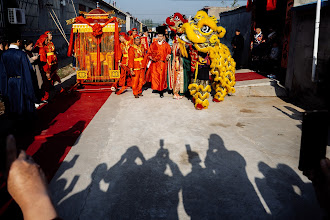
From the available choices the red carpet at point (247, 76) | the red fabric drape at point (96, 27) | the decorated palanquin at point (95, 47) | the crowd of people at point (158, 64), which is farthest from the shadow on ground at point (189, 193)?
the red carpet at point (247, 76)

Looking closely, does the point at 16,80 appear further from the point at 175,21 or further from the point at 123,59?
the point at 175,21

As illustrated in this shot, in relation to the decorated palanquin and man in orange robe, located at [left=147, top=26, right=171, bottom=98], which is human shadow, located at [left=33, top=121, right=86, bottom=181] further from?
the decorated palanquin

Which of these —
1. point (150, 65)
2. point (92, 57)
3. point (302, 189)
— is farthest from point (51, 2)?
point (302, 189)

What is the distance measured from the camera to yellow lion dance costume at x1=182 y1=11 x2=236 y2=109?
6.35 metres

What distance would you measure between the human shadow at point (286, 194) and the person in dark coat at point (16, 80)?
424cm

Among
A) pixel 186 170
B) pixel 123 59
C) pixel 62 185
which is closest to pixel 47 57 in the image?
pixel 123 59

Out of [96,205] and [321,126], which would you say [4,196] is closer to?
[96,205]

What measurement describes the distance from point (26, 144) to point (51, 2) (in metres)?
13.3

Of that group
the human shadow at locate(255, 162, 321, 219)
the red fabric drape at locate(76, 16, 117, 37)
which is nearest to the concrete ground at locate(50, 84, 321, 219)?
the human shadow at locate(255, 162, 321, 219)

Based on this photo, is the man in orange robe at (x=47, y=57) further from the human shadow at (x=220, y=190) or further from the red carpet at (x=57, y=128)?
the human shadow at (x=220, y=190)

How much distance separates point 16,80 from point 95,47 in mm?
3883

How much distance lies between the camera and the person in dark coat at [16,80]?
16.9ft

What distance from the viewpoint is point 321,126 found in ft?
5.43

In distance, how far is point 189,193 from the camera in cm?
330
